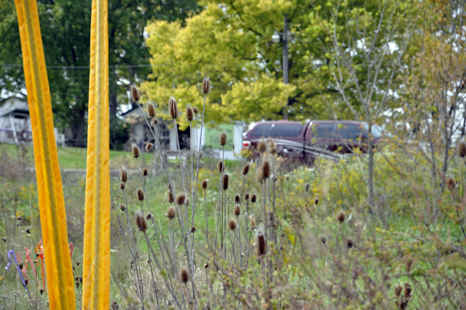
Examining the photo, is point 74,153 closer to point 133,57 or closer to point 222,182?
point 133,57

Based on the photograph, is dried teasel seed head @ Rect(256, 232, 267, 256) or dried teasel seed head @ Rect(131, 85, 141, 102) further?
dried teasel seed head @ Rect(131, 85, 141, 102)

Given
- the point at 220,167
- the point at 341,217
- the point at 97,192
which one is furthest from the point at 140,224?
the point at 220,167

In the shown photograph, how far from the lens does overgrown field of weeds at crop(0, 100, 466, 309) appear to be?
3.62 feet

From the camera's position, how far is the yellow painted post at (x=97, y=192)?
0.84 m

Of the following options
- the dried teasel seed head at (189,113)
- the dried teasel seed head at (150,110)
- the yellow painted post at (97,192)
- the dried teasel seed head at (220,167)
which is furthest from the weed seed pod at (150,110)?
the yellow painted post at (97,192)

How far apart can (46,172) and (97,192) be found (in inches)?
4.6

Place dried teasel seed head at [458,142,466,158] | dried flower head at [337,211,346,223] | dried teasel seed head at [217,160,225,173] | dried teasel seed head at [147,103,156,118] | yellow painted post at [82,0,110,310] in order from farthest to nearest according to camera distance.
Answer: dried teasel seed head at [217,160,225,173] < dried teasel seed head at [147,103,156,118] < dried teasel seed head at [458,142,466,158] < dried flower head at [337,211,346,223] < yellow painted post at [82,0,110,310]

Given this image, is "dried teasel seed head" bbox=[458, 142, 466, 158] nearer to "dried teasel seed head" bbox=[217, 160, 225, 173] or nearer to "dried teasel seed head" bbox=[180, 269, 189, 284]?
"dried teasel seed head" bbox=[217, 160, 225, 173]

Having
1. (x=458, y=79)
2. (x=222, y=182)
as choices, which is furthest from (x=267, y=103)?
(x=222, y=182)

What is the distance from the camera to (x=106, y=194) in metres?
0.87

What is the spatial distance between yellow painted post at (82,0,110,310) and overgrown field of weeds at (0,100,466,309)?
0.12 metres

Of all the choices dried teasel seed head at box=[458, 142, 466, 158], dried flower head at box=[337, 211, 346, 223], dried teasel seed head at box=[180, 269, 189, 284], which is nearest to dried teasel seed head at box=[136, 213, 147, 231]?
dried teasel seed head at box=[180, 269, 189, 284]

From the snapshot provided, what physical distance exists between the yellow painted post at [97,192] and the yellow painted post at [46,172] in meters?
0.05

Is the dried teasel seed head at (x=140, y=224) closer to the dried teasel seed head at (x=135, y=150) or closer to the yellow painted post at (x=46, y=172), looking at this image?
the yellow painted post at (x=46, y=172)
